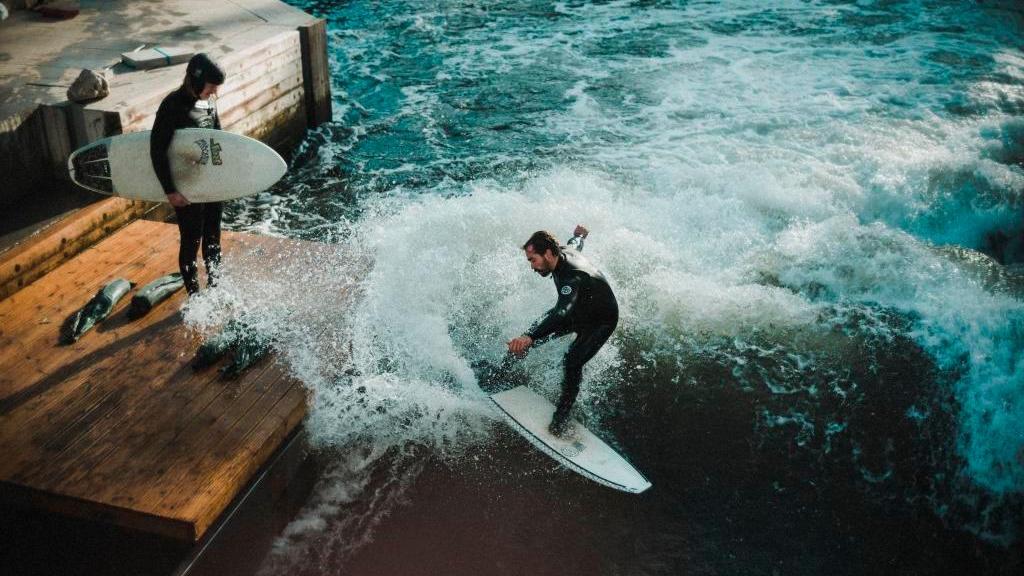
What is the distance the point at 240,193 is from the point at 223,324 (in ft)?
4.01

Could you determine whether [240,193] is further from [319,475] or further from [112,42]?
[112,42]

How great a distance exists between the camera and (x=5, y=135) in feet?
19.8

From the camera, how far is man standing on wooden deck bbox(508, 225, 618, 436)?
193 inches

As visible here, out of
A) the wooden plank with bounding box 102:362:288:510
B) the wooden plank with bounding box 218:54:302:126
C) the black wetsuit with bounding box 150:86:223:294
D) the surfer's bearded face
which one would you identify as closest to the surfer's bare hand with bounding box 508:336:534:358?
the surfer's bearded face

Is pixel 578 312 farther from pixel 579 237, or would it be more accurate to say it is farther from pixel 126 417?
pixel 126 417

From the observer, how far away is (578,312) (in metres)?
5.05

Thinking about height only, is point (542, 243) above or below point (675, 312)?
above

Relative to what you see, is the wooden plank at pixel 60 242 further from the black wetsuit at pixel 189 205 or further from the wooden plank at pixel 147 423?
the wooden plank at pixel 147 423

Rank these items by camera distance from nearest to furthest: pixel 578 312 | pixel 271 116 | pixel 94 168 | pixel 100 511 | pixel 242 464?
pixel 100 511 → pixel 242 464 → pixel 578 312 → pixel 94 168 → pixel 271 116

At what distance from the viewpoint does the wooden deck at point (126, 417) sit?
386cm

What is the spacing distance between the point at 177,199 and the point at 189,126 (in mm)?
572

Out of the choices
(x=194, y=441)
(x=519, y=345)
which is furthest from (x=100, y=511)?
(x=519, y=345)

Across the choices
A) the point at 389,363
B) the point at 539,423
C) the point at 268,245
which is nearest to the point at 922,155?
the point at 539,423

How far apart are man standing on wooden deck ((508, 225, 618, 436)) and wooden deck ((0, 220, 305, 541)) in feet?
6.31
